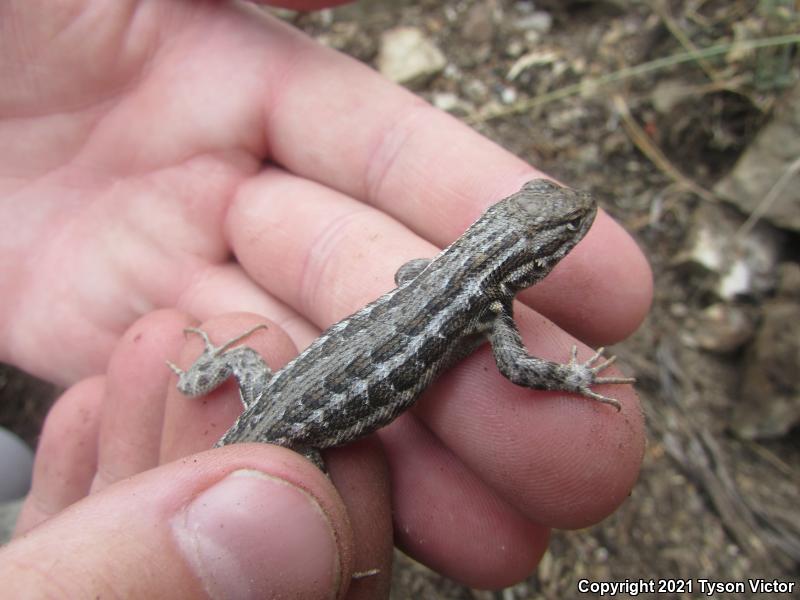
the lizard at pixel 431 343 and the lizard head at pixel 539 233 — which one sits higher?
the lizard head at pixel 539 233

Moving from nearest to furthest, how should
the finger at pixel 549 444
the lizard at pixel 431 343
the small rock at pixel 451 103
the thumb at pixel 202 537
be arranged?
the thumb at pixel 202 537 < the finger at pixel 549 444 < the lizard at pixel 431 343 < the small rock at pixel 451 103

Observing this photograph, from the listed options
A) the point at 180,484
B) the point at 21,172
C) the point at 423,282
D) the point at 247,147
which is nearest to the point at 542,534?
the point at 423,282

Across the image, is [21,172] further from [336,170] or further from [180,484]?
[180,484]

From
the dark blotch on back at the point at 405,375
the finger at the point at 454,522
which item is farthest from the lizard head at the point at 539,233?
the finger at the point at 454,522

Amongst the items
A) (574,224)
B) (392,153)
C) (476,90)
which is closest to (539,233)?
(574,224)

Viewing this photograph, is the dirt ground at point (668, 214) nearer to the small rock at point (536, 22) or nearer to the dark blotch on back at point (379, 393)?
the small rock at point (536, 22)

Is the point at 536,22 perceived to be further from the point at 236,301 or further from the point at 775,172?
the point at 236,301
